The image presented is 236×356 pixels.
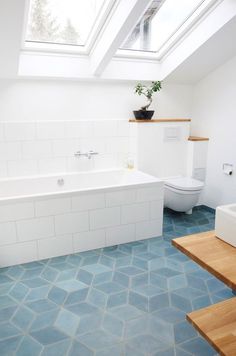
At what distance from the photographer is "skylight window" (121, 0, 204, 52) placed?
278cm

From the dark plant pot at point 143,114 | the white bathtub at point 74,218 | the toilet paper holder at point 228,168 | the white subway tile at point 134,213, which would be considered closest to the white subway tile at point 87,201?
the white bathtub at point 74,218

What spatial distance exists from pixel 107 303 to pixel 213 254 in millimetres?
1161

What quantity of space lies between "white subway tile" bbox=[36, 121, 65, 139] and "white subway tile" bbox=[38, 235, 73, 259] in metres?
1.28

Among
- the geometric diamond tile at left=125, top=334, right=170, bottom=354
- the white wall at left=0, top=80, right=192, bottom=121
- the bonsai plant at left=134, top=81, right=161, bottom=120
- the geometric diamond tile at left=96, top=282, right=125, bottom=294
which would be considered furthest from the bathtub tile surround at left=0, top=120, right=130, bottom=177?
the geometric diamond tile at left=125, top=334, right=170, bottom=354

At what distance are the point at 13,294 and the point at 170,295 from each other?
119 centimetres

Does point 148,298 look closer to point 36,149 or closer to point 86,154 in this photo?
point 86,154

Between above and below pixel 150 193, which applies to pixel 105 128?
above

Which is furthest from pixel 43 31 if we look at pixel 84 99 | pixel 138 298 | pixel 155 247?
pixel 138 298

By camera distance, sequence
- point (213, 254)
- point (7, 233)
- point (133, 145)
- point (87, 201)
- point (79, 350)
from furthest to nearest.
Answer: point (133, 145) → point (87, 201) → point (7, 233) → point (79, 350) → point (213, 254)

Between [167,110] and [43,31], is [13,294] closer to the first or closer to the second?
[43,31]

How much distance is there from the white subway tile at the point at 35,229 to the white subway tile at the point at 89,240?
26cm

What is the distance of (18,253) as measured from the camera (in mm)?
2482

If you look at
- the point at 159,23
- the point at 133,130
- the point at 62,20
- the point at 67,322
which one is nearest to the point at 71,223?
the point at 67,322

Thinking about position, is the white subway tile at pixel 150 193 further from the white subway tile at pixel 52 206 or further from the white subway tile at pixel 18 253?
the white subway tile at pixel 18 253
